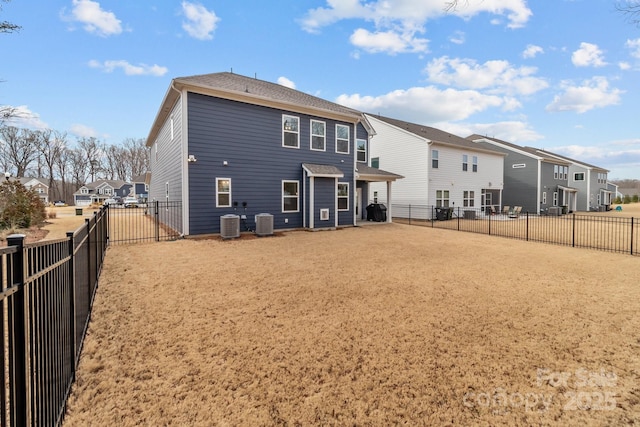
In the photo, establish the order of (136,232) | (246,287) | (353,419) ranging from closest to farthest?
(353,419), (246,287), (136,232)

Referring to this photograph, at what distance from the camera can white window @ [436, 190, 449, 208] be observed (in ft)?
69.9

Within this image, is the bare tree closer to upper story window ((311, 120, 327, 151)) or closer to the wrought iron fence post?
upper story window ((311, 120, 327, 151))

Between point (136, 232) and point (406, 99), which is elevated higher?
point (406, 99)

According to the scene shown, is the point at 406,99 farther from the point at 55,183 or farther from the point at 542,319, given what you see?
the point at 55,183

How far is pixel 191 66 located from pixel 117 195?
54974 mm

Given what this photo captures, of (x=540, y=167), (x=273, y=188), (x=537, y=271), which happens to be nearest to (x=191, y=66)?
(x=273, y=188)

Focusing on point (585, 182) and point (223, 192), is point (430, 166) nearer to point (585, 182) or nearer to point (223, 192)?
point (223, 192)

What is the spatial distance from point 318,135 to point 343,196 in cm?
341

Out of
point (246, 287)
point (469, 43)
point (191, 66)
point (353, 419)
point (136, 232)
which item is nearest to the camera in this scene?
point (353, 419)

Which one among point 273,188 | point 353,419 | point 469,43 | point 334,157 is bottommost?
point 353,419

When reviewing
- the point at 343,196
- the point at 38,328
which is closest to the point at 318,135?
the point at 343,196

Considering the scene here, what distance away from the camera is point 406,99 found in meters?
29.5

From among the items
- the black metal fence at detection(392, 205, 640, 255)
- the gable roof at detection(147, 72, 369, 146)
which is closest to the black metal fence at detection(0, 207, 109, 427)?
the gable roof at detection(147, 72, 369, 146)

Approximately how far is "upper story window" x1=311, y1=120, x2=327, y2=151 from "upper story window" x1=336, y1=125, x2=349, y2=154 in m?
0.86
